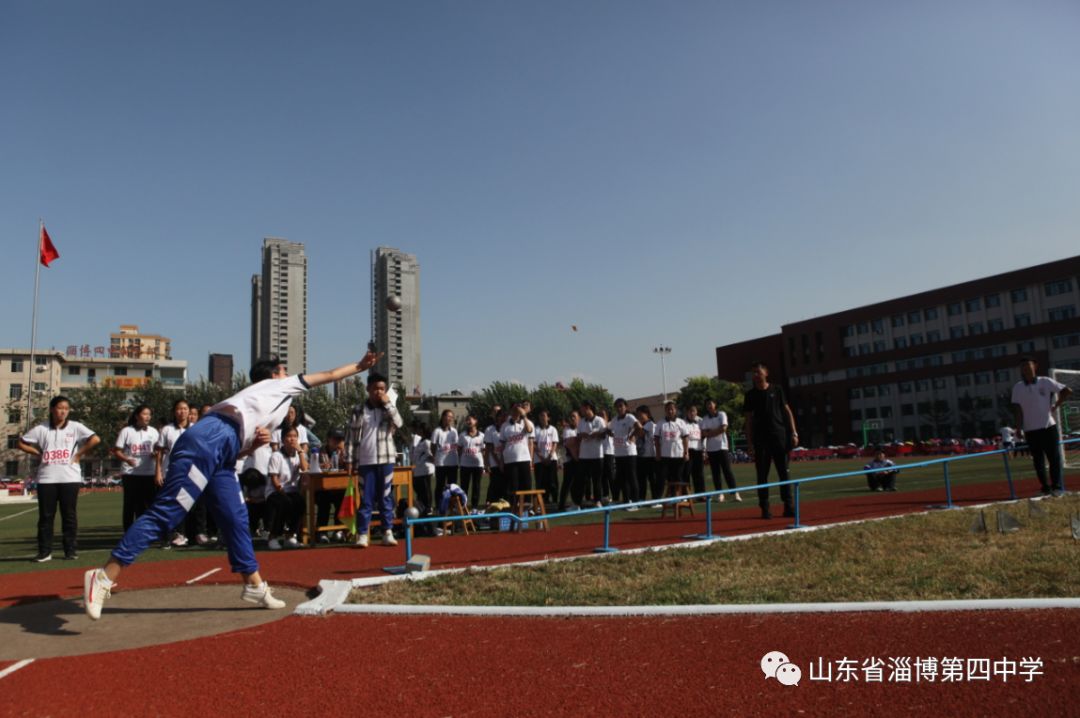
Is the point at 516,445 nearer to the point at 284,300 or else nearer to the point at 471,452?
A: the point at 471,452

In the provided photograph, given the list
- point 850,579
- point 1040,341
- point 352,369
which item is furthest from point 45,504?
point 1040,341

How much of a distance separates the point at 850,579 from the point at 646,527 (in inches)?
188

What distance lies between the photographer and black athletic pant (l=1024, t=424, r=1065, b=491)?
10844 mm

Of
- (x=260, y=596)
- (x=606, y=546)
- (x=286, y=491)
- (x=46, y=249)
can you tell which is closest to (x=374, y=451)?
(x=286, y=491)

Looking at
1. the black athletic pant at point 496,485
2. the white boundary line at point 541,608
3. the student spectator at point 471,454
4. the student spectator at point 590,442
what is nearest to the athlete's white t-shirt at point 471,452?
the student spectator at point 471,454

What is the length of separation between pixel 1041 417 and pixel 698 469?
5885 millimetres

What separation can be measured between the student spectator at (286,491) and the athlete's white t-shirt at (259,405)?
4.81 meters

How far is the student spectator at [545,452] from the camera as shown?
48.6ft

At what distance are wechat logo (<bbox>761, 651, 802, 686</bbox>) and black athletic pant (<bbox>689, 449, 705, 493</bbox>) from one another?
11.0 metres

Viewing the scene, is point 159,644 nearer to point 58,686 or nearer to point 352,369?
point 58,686

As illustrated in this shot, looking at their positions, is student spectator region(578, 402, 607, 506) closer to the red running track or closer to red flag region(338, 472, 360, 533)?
red flag region(338, 472, 360, 533)

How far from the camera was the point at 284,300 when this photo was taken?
120 m

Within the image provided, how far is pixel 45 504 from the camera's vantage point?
9445mm

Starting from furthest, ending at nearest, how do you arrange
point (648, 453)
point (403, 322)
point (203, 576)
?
point (403, 322)
point (648, 453)
point (203, 576)
